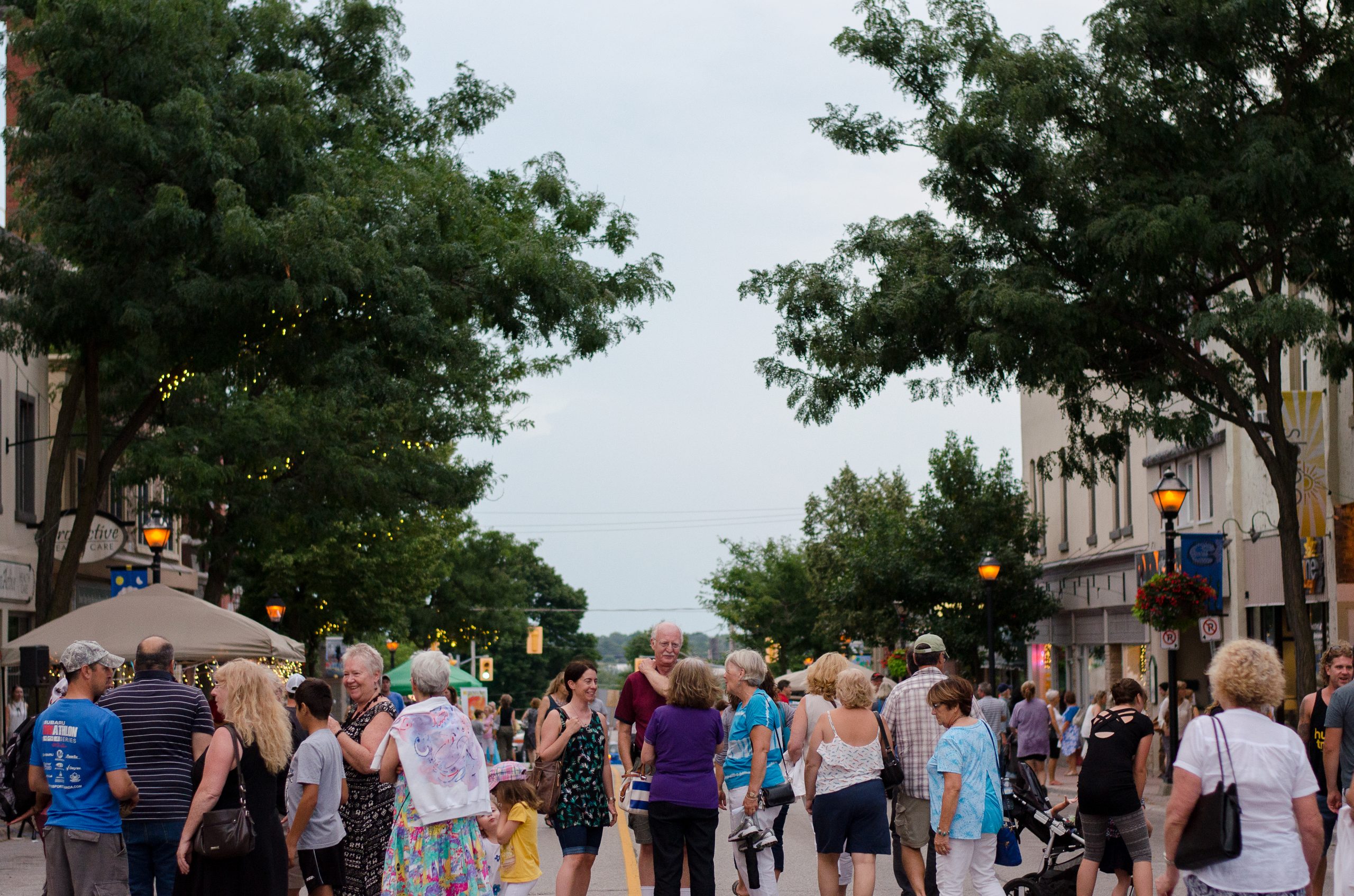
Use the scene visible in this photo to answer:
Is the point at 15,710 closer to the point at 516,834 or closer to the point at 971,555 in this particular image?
the point at 516,834

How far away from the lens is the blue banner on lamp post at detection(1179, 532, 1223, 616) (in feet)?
102

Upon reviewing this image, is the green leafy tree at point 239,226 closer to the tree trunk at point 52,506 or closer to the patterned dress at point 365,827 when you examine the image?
the tree trunk at point 52,506

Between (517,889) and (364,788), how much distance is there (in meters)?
1.61

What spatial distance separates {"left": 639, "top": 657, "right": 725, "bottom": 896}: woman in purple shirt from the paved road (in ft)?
10.0

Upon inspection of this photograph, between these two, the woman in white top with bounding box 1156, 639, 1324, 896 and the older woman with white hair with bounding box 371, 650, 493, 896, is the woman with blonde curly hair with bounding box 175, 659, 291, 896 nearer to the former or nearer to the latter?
the older woman with white hair with bounding box 371, 650, 493, 896

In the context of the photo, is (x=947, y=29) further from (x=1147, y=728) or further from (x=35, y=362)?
(x=35, y=362)

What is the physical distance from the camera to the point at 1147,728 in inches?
433

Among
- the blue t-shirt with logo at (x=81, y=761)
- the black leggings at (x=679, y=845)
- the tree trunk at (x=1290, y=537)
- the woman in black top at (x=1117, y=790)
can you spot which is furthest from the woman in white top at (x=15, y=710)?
the woman in black top at (x=1117, y=790)

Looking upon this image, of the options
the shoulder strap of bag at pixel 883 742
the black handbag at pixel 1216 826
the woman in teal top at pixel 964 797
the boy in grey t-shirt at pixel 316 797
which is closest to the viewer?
the black handbag at pixel 1216 826

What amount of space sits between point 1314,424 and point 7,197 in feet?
85.4

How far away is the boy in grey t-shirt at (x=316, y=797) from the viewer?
9789 mm

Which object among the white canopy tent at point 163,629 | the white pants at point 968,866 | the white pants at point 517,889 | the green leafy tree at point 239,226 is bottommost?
the white pants at point 517,889

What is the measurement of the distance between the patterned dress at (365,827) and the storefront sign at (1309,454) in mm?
18653

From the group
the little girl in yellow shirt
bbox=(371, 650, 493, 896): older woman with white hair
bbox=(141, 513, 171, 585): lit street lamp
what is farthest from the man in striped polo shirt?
bbox=(141, 513, 171, 585): lit street lamp
